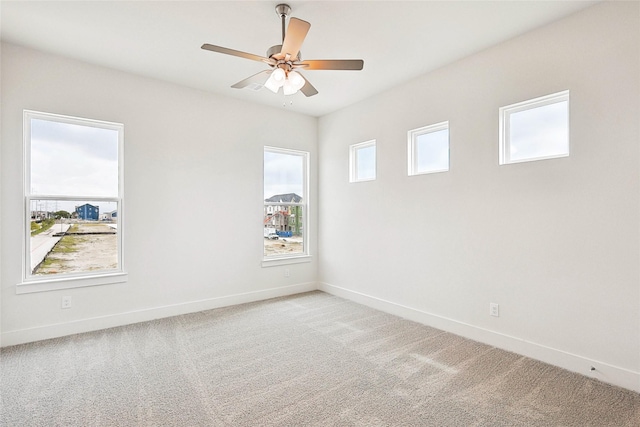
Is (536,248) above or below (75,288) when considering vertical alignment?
above

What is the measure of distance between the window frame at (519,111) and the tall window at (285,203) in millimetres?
Answer: 2963

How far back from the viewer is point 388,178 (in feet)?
13.8

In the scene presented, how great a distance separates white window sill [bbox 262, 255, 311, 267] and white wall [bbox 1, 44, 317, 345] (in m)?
0.08

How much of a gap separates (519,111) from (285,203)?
3.28m

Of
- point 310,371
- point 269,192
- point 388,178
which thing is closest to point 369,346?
point 310,371

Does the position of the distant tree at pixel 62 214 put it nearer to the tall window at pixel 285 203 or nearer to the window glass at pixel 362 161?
the tall window at pixel 285 203

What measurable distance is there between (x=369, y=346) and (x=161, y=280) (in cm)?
258

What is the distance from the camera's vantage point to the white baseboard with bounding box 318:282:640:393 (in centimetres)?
241

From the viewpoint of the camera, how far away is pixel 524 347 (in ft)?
9.55

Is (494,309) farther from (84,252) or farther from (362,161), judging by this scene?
(84,252)

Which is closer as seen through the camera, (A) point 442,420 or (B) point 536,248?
(A) point 442,420

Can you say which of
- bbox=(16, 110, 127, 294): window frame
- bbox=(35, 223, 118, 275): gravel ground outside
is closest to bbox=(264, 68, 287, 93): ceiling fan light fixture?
bbox=(16, 110, 127, 294): window frame

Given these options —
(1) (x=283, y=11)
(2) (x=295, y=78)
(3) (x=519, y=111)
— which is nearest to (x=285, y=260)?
(2) (x=295, y=78)

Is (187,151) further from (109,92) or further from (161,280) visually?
(161,280)
